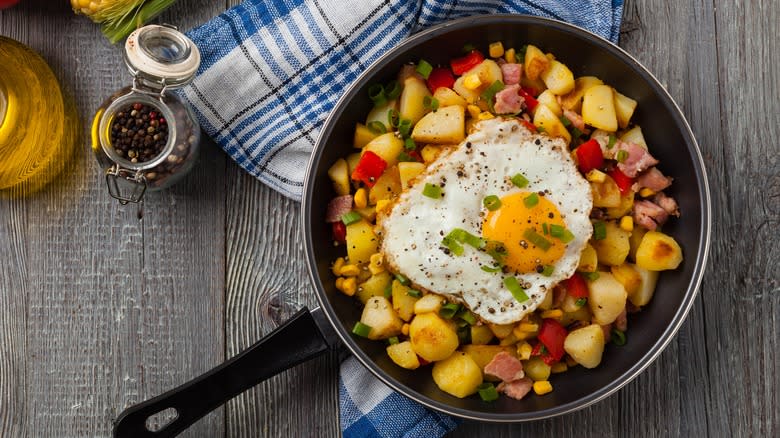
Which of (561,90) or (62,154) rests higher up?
(561,90)

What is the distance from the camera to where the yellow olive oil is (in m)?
2.99

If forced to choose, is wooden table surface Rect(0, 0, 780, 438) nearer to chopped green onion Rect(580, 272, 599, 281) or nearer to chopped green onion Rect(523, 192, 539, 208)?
chopped green onion Rect(580, 272, 599, 281)

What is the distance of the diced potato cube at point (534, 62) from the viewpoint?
2881 mm

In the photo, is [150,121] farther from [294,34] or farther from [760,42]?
[760,42]

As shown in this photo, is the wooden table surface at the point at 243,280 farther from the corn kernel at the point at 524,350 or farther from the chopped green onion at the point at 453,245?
the chopped green onion at the point at 453,245

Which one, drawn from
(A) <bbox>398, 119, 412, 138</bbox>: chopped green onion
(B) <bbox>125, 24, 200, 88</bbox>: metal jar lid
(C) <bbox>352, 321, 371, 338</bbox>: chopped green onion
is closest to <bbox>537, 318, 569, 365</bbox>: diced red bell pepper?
(C) <bbox>352, 321, 371, 338</bbox>: chopped green onion

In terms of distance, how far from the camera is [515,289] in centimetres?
268

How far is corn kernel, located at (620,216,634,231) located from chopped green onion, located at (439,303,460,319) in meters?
0.74

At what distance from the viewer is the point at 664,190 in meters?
2.95

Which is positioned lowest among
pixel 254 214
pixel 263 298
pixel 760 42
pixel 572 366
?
pixel 263 298

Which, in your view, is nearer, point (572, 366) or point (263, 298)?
point (572, 366)

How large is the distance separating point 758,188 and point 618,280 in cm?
86

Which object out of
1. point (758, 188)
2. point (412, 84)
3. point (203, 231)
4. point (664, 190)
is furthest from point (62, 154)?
point (758, 188)

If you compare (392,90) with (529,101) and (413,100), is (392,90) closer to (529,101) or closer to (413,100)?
(413,100)
